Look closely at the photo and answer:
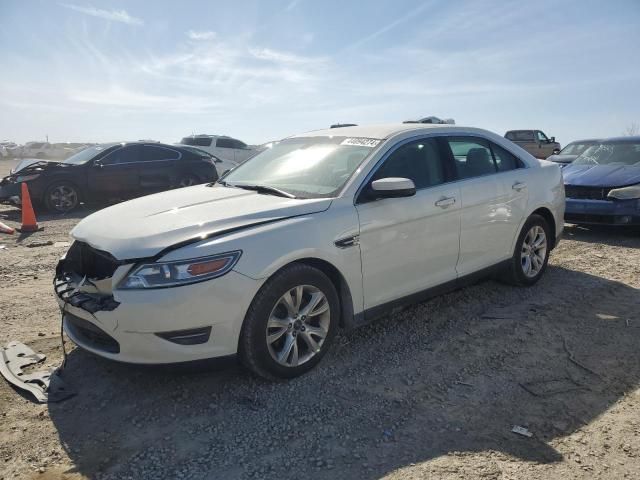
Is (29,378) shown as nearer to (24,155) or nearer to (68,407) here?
(68,407)

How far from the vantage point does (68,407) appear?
316 cm

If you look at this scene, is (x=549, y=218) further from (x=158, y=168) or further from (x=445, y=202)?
(x=158, y=168)

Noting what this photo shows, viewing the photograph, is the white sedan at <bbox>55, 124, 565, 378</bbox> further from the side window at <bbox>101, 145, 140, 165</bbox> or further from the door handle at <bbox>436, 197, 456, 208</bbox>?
the side window at <bbox>101, 145, 140, 165</bbox>

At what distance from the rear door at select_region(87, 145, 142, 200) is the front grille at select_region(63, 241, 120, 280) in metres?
8.12

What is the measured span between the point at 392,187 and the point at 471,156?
1483 mm

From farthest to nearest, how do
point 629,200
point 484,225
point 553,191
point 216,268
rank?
point 629,200
point 553,191
point 484,225
point 216,268

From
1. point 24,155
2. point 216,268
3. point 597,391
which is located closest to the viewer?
point 216,268

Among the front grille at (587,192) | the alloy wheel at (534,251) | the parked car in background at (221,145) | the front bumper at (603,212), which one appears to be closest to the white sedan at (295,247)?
the alloy wheel at (534,251)

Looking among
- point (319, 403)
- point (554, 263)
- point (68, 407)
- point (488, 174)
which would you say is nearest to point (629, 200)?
point (554, 263)

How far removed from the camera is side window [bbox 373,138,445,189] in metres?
4.04

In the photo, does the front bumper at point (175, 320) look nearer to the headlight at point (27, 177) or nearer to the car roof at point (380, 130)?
the car roof at point (380, 130)

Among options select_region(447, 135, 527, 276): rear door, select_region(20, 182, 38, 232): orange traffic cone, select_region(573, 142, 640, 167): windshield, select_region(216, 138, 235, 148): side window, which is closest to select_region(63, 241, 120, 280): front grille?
select_region(447, 135, 527, 276): rear door

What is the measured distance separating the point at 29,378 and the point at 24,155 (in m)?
49.7

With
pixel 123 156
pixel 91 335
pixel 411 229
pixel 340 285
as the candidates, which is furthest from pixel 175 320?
pixel 123 156
